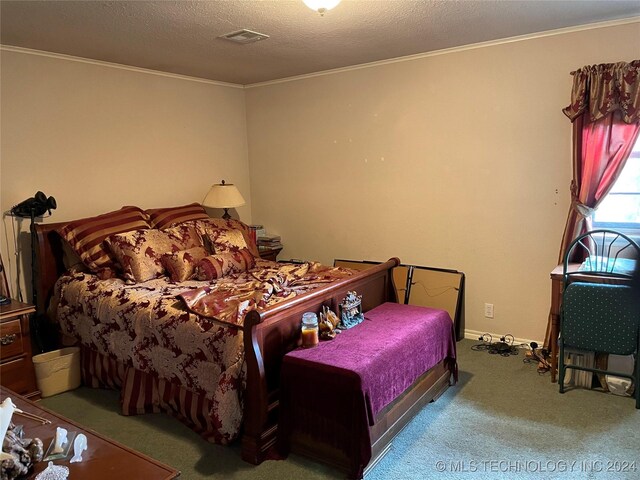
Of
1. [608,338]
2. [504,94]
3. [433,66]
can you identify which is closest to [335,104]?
[433,66]

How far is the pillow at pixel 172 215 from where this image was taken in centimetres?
418

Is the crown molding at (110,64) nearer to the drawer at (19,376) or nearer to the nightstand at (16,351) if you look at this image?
the nightstand at (16,351)

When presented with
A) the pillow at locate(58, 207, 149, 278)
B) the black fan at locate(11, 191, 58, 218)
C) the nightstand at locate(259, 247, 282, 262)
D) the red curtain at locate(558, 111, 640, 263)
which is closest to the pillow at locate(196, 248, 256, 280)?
the pillow at locate(58, 207, 149, 278)

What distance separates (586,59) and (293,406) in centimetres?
291

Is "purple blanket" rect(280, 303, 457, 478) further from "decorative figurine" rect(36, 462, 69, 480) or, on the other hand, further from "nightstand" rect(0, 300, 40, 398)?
"nightstand" rect(0, 300, 40, 398)

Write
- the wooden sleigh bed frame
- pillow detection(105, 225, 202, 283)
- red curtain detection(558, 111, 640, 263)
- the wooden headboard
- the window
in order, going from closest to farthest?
1. the wooden sleigh bed frame
2. red curtain detection(558, 111, 640, 263)
3. the window
4. pillow detection(105, 225, 202, 283)
5. the wooden headboard

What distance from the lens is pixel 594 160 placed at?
10.8 ft

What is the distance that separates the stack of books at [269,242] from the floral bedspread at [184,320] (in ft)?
3.83

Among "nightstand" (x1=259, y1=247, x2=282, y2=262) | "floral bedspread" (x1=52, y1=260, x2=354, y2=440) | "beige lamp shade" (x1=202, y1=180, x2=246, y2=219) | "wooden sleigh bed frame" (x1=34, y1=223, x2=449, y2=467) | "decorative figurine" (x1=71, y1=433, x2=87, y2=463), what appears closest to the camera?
"decorative figurine" (x1=71, y1=433, x2=87, y2=463)

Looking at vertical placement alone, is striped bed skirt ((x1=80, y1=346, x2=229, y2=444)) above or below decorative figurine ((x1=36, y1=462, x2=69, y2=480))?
below

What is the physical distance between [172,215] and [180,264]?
84 cm

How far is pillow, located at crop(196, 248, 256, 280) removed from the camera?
3576mm

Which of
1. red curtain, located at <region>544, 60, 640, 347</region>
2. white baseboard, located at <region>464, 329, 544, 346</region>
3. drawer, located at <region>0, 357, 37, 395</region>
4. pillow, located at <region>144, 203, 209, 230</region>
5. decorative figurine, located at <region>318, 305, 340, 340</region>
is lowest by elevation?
white baseboard, located at <region>464, 329, 544, 346</region>

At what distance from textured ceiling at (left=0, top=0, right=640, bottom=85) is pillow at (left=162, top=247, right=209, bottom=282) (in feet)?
4.89
